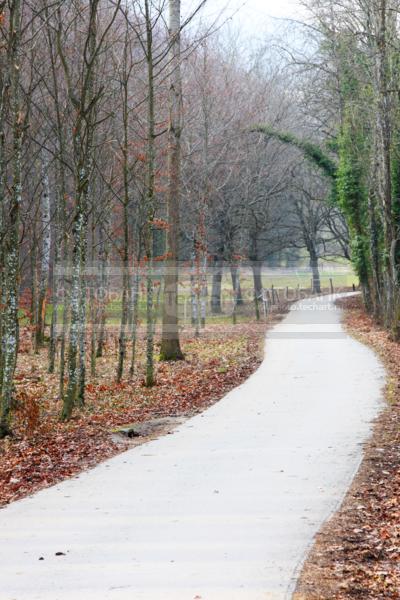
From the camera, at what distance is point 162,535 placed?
6.55 m

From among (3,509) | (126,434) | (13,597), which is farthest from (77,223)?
(13,597)

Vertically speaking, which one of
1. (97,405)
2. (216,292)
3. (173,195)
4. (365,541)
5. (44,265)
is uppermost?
(173,195)

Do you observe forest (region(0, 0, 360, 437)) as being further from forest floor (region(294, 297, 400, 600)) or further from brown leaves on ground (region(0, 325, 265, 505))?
forest floor (region(294, 297, 400, 600))

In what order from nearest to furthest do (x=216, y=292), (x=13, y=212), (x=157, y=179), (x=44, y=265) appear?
(x=13, y=212) < (x=44, y=265) < (x=157, y=179) < (x=216, y=292)

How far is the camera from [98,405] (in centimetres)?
1549

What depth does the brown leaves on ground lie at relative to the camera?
9.75 metres

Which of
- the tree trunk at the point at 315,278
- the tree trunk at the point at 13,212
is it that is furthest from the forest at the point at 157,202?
the tree trunk at the point at 315,278

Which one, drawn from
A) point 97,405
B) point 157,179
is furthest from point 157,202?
point 97,405

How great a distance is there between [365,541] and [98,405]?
947 centimetres

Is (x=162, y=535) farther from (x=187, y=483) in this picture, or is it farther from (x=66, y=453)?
(x=66, y=453)

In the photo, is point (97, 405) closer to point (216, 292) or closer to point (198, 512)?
point (198, 512)

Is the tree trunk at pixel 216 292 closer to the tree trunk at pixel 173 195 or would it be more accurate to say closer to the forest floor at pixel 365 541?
the tree trunk at pixel 173 195

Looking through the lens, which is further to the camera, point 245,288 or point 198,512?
point 245,288

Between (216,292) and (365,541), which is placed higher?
(216,292)
